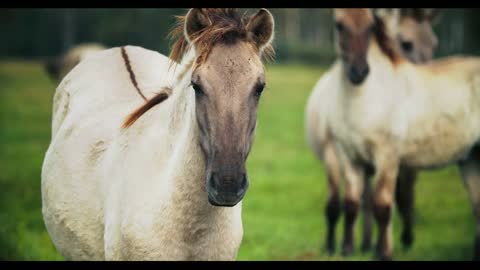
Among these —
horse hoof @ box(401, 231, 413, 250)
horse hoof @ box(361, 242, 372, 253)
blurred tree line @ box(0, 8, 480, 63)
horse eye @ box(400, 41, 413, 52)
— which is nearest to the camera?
horse hoof @ box(361, 242, 372, 253)

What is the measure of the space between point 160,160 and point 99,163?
2.20 feet

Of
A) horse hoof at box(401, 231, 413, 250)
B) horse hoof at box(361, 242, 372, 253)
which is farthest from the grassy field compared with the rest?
horse hoof at box(361, 242, 372, 253)

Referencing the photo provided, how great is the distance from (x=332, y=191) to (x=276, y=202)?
8.04 ft

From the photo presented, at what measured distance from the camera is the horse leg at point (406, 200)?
321 inches

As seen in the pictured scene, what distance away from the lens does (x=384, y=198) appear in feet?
23.6

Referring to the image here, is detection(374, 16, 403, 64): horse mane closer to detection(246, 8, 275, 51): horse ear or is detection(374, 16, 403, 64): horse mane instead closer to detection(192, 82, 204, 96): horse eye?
detection(246, 8, 275, 51): horse ear

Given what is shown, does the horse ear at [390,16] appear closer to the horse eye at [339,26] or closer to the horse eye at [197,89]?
the horse eye at [339,26]

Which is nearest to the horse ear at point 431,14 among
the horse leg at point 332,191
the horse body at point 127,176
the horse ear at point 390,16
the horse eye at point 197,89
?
the horse ear at point 390,16

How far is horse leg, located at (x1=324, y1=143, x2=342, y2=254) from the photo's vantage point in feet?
25.6

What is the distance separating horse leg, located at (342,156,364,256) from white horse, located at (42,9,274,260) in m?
3.39

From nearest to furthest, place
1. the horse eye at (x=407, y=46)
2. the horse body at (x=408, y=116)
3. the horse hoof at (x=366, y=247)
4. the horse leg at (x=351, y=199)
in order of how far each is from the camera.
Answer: the horse body at (x=408, y=116) → the horse leg at (x=351, y=199) → the horse hoof at (x=366, y=247) → the horse eye at (x=407, y=46)

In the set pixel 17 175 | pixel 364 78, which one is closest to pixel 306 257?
pixel 364 78

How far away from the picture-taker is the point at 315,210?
34.0 feet

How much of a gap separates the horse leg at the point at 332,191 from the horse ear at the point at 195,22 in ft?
15.1
